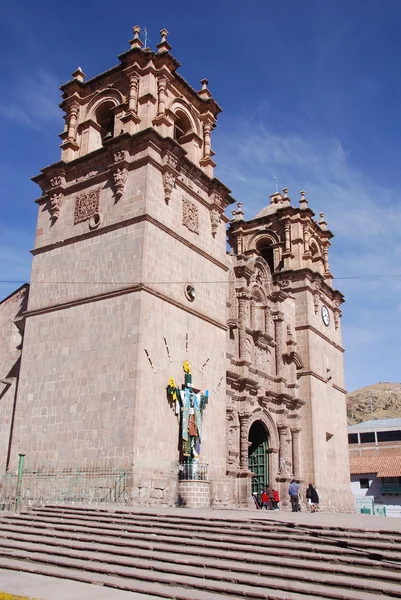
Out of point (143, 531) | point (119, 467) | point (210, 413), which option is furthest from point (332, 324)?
point (143, 531)

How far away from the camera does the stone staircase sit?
7.52 metres

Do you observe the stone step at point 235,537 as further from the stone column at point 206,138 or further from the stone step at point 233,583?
the stone column at point 206,138

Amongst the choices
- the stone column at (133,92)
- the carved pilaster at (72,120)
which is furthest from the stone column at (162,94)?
the carved pilaster at (72,120)

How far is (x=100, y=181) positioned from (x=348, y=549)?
563 inches

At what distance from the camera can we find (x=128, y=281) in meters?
17.1

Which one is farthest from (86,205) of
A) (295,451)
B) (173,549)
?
(295,451)

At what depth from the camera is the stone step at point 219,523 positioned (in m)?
9.16

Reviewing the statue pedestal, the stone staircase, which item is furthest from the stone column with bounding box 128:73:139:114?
the stone staircase

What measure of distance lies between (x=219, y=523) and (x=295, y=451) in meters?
15.3

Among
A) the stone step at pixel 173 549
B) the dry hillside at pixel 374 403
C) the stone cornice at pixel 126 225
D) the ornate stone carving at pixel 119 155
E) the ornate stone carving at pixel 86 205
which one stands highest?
the dry hillside at pixel 374 403

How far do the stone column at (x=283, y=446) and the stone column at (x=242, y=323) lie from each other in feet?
13.6

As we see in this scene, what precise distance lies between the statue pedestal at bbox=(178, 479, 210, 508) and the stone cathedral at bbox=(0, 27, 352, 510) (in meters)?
0.05

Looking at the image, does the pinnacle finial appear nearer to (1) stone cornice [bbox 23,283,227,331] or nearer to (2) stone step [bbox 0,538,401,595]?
(1) stone cornice [bbox 23,283,227,331]

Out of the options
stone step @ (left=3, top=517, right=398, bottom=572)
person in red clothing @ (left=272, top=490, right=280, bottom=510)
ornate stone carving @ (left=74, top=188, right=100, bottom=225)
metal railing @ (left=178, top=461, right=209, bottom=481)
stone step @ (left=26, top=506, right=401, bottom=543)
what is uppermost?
ornate stone carving @ (left=74, top=188, right=100, bottom=225)
